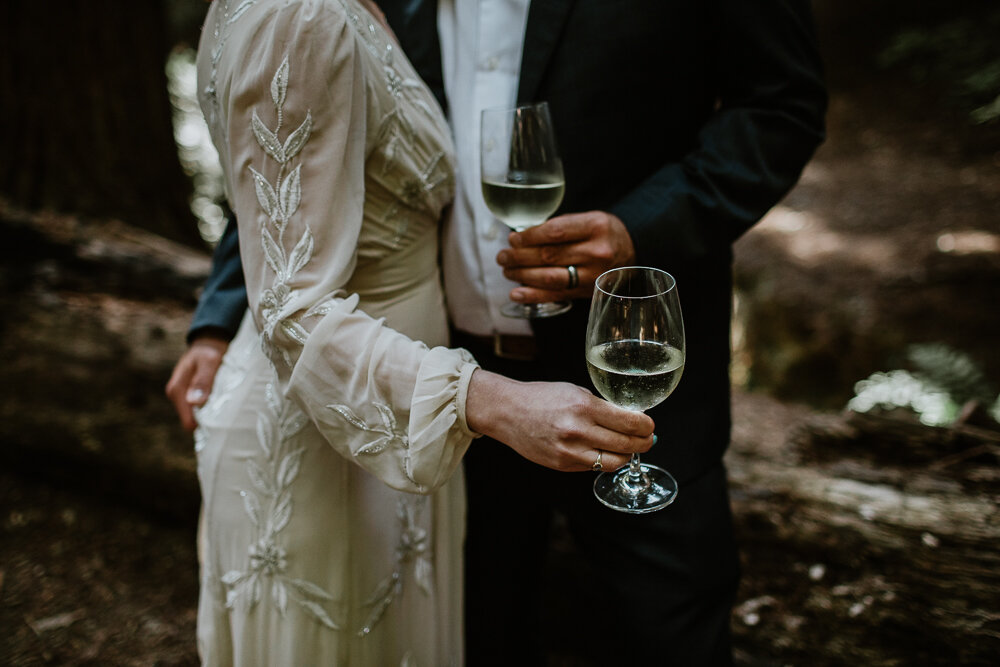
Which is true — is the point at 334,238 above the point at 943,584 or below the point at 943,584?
above

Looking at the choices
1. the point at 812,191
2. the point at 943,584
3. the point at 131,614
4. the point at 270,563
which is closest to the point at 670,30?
the point at 270,563

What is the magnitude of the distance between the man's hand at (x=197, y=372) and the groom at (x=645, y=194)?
0.07 m

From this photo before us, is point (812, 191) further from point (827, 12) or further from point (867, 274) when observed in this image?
point (827, 12)

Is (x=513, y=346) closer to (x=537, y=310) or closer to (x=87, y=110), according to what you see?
(x=537, y=310)

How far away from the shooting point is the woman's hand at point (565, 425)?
45.2 inches

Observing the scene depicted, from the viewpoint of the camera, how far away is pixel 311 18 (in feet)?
4.15

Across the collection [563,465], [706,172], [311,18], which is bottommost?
[563,465]

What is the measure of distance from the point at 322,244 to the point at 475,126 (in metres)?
0.61

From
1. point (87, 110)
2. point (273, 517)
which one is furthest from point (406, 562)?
point (87, 110)

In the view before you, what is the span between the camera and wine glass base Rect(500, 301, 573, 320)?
5.36 ft

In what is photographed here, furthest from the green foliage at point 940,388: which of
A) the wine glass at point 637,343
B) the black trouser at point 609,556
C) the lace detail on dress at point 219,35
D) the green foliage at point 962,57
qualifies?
the green foliage at point 962,57

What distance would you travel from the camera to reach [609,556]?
1.79 meters

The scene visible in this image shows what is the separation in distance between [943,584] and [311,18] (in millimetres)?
2170

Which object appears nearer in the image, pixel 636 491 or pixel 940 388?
pixel 636 491
